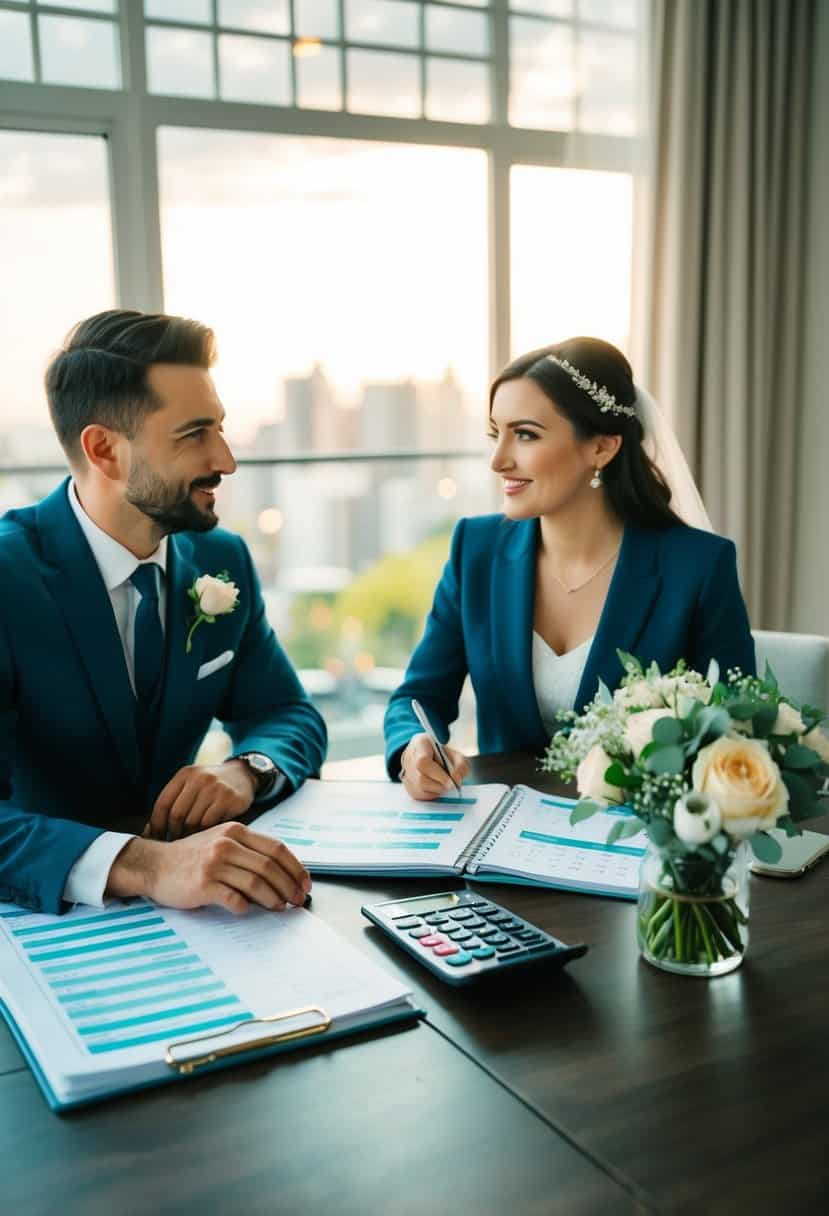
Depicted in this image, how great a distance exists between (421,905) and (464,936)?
10cm

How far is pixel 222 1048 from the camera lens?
1.03 metres

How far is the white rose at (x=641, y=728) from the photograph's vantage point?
115cm

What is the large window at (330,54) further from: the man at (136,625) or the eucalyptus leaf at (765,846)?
the eucalyptus leaf at (765,846)

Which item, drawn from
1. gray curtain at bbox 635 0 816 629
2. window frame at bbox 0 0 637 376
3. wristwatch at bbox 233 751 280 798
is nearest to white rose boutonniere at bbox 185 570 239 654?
wristwatch at bbox 233 751 280 798

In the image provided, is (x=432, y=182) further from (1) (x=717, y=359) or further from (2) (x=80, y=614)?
(2) (x=80, y=614)

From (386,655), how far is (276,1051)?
285 cm

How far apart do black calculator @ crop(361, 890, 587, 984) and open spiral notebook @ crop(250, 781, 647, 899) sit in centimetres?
11

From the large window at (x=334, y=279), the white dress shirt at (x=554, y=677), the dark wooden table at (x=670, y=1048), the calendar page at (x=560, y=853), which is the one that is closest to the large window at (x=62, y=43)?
the large window at (x=334, y=279)

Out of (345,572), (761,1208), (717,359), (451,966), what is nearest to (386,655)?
(345,572)

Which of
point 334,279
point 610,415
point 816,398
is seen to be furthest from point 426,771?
point 816,398

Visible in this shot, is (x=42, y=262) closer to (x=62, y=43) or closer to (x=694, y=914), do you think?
(x=62, y=43)

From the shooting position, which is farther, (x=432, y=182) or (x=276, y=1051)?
(x=432, y=182)

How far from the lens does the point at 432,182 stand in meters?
3.71

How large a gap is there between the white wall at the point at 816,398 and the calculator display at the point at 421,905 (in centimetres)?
309
